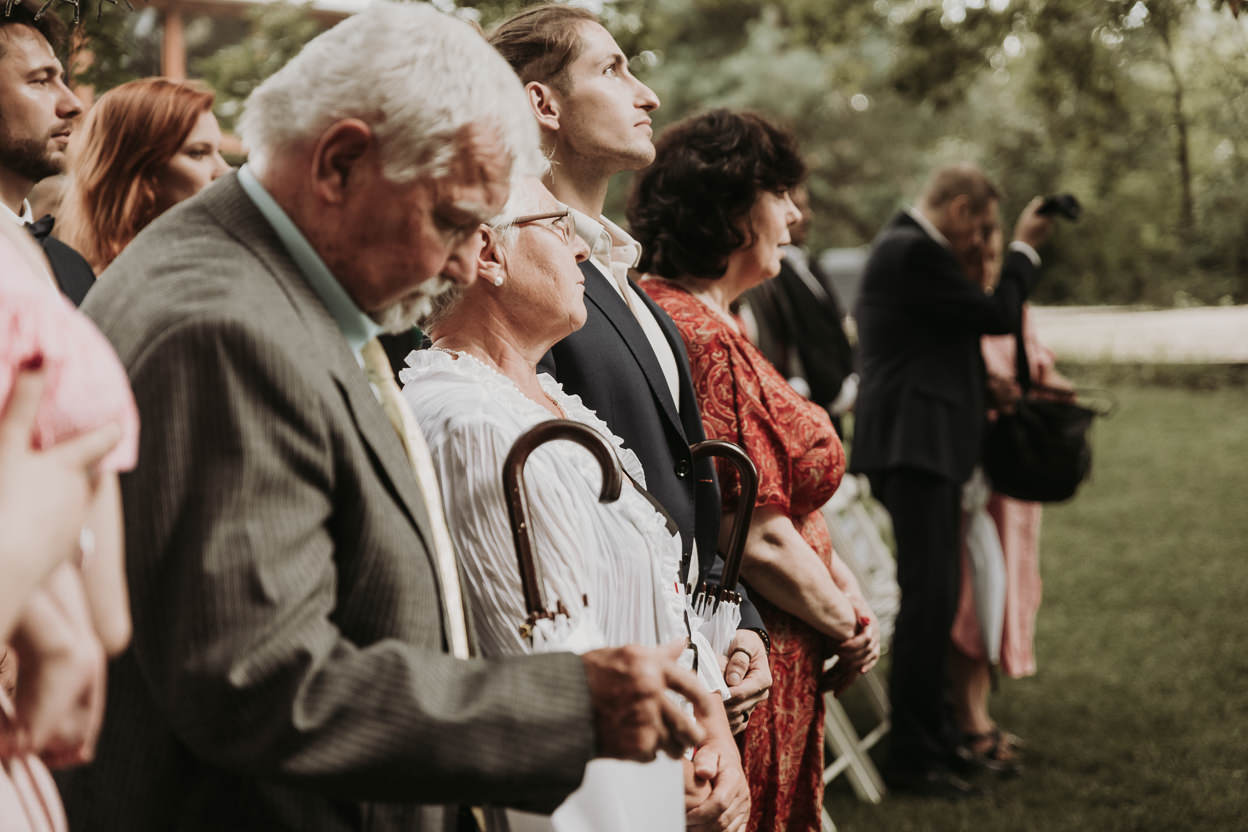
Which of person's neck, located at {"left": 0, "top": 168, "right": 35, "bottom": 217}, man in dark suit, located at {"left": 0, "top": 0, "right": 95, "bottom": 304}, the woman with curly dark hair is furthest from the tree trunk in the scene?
person's neck, located at {"left": 0, "top": 168, "right": 35, "bottom": 217}

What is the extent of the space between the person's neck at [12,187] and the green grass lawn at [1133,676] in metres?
3.54

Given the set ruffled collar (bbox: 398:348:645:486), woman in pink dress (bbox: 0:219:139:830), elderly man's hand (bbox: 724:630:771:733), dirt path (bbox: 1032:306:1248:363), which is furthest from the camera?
dirt path (bbox: 1032:306:1248:363)

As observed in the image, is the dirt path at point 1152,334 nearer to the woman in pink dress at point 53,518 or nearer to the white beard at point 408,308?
the white beard at point 408,308

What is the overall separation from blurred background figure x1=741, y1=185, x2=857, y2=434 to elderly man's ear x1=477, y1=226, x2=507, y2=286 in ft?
12.5

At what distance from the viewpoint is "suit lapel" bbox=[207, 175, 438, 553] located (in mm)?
1415

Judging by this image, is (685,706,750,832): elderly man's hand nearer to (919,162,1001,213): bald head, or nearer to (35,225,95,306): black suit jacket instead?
(35,225,95,306): black suit jacket

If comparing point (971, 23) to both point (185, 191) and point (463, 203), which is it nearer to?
point (185, 191)

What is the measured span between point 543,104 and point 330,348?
4.45ft

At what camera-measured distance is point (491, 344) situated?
86.7 inches

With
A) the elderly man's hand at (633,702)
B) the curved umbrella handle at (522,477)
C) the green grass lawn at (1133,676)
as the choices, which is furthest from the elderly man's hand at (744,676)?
the green grass lawn at (1133,676)

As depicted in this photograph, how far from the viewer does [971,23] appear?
839cm

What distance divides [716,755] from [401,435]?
0.96m

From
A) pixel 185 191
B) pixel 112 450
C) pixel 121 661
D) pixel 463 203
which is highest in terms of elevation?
pixel 463 203

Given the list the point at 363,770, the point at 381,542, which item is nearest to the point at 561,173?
the point at 381,542
